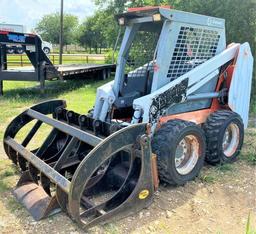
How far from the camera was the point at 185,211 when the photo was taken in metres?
4.03

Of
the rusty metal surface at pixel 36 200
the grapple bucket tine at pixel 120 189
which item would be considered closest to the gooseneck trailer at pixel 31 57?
the rusty metal surface at pixel 36 200

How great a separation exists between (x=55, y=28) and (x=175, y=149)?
248 ft

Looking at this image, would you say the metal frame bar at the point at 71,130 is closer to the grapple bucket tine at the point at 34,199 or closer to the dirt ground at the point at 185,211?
the grapple bucket tine at the point at 34,199

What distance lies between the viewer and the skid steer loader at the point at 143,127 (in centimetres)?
378

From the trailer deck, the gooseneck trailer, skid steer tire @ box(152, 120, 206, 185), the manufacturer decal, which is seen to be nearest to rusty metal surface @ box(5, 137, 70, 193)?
skid steer tire @ box(152, 120, 206, 185)

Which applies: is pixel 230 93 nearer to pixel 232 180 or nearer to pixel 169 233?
pixel 232 180

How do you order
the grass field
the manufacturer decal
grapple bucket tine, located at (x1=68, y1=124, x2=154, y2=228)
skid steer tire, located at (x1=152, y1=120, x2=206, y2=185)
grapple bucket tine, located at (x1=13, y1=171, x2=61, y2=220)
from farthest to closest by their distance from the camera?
the manufacturer decal
the grass field
skid steer tire, located at (x1=152, y1=120, x2=206, y2=185)
grapple bucket tine, located at (x1=13, y1=171, x2=61, y2=220)
grapple bucket tine, located at (x1=68, y1=124, x2=154, y2=228)

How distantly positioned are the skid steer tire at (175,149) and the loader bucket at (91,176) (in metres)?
0.37

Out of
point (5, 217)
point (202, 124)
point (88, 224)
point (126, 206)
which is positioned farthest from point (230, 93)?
point (5, 217)

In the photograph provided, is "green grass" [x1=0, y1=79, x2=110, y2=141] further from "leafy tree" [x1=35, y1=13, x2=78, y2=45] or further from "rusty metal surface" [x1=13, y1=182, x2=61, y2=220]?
"leafy tree" [x1=35, y1=13, x2=78, y2=45]

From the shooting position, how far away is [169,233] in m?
3.60

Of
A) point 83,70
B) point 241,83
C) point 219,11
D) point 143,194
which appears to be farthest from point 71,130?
point 83,70

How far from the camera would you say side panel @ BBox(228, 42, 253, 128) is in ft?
18.0

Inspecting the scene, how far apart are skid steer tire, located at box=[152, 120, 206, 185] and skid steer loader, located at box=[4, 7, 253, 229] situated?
0.01 metres
